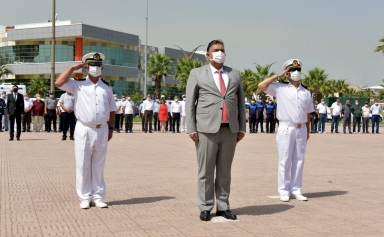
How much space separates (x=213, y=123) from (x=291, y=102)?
219 cm

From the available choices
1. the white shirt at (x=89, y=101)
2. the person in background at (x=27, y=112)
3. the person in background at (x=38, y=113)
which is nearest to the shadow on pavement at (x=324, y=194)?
the white shirt at (x=89, y=101)

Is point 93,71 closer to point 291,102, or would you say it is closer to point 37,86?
point 291,102

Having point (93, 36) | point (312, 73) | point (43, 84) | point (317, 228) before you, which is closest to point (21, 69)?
point (43, 84)

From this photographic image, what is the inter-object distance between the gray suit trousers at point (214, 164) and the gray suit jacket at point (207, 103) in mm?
124

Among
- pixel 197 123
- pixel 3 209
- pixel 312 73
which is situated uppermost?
pixel 312 73

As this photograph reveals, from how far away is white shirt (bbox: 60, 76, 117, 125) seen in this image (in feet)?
24.8

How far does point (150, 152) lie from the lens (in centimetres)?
1669

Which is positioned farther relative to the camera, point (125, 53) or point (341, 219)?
point (125, 53)

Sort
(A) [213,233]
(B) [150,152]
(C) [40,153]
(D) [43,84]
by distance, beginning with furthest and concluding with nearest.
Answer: (D) [43,84] < (B) [150,152] < (C) [40,153] < (A) [213,233]

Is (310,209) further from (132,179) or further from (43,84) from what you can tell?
(43,84)

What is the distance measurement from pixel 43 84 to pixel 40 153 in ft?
198

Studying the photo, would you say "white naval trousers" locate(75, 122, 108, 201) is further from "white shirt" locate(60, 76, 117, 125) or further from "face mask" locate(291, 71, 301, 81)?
"face mask" locate(291, 71, 301, 81)

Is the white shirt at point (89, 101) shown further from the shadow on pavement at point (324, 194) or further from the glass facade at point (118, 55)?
the glass facade at point (118, 55)

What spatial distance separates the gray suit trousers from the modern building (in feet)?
222
